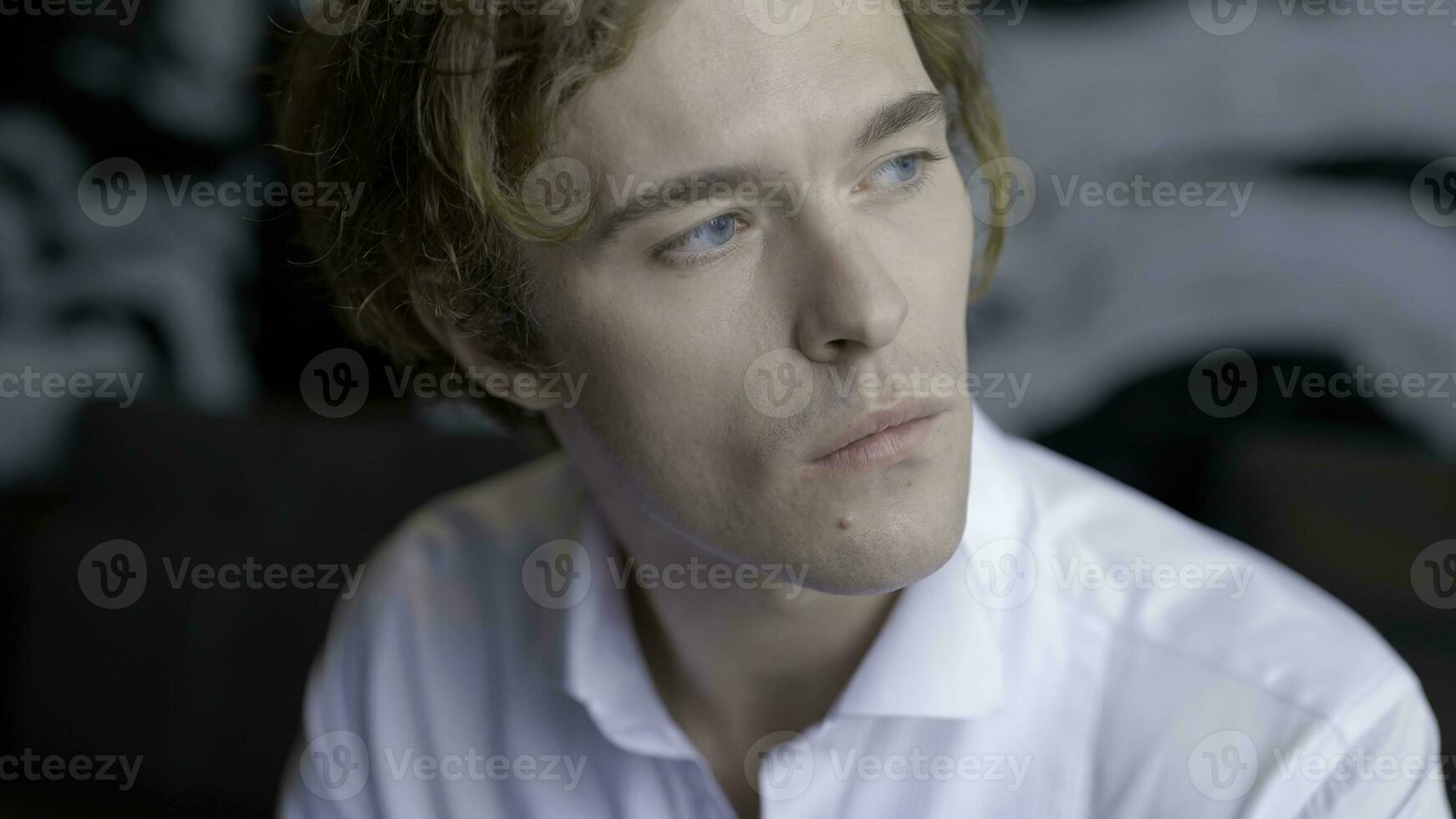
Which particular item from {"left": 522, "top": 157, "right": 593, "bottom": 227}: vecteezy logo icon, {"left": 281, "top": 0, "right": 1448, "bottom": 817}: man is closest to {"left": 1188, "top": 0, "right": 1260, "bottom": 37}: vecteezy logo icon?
{"left": 281, "top": 0, "right": 1448, "bottom": 817}: man

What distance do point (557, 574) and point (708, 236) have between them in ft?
1.72

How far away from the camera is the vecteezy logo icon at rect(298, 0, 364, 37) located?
1.13 metres

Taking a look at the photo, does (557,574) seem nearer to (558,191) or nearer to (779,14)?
(558,191)

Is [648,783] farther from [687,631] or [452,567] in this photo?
[452,567]

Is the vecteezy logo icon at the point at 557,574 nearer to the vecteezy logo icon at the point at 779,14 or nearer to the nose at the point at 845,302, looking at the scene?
the nose at the point at 845,302

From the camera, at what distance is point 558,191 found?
0.98 m

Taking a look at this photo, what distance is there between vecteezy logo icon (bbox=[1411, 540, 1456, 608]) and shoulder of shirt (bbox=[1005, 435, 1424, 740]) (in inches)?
22.6

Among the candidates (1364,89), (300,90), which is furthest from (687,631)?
(1364,89)

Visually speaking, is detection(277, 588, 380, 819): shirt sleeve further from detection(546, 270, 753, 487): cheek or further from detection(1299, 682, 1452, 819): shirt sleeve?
detection(1299, 682, 1452, 819): shirt sleeve

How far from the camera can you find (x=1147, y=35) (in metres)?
1.89

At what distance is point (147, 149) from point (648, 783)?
1.75m

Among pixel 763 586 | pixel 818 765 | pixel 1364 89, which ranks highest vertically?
pixel 763 586

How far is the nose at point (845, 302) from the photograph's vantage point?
91 cm
